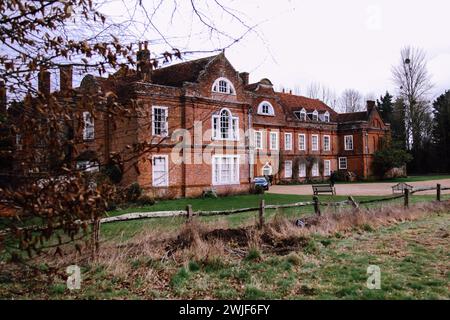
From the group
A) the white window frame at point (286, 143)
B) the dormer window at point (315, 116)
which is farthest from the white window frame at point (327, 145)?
the white window frame at point (286, 143)

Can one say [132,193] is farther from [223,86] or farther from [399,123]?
[399,123]

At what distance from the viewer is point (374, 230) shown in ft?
37.4

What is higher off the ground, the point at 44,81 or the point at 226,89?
the point at 226,89

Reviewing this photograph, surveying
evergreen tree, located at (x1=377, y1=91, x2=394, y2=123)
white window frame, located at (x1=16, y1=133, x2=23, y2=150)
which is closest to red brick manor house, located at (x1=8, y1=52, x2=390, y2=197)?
white window frame, located at (x1=16, y1=133, x2=23, y2=150)

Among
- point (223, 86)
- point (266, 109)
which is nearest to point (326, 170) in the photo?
point (266, 109)

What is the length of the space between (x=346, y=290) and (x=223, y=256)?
2685 millimetres

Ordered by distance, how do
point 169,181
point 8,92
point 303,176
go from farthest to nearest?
1. point 303,176
2. point 169,181
3. point 8,92

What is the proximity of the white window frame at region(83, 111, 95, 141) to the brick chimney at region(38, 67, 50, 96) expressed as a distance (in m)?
0.38

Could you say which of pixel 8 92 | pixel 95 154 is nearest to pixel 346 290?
pixel 95 154

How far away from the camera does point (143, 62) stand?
3.75m

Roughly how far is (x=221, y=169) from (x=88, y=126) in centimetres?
2392

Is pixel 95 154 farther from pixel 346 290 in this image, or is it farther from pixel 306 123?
pixel 306 123

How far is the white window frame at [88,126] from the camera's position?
3613 millimetres

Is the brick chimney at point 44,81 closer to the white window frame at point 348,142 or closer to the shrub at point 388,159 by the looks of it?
the shrub at point 388,159
